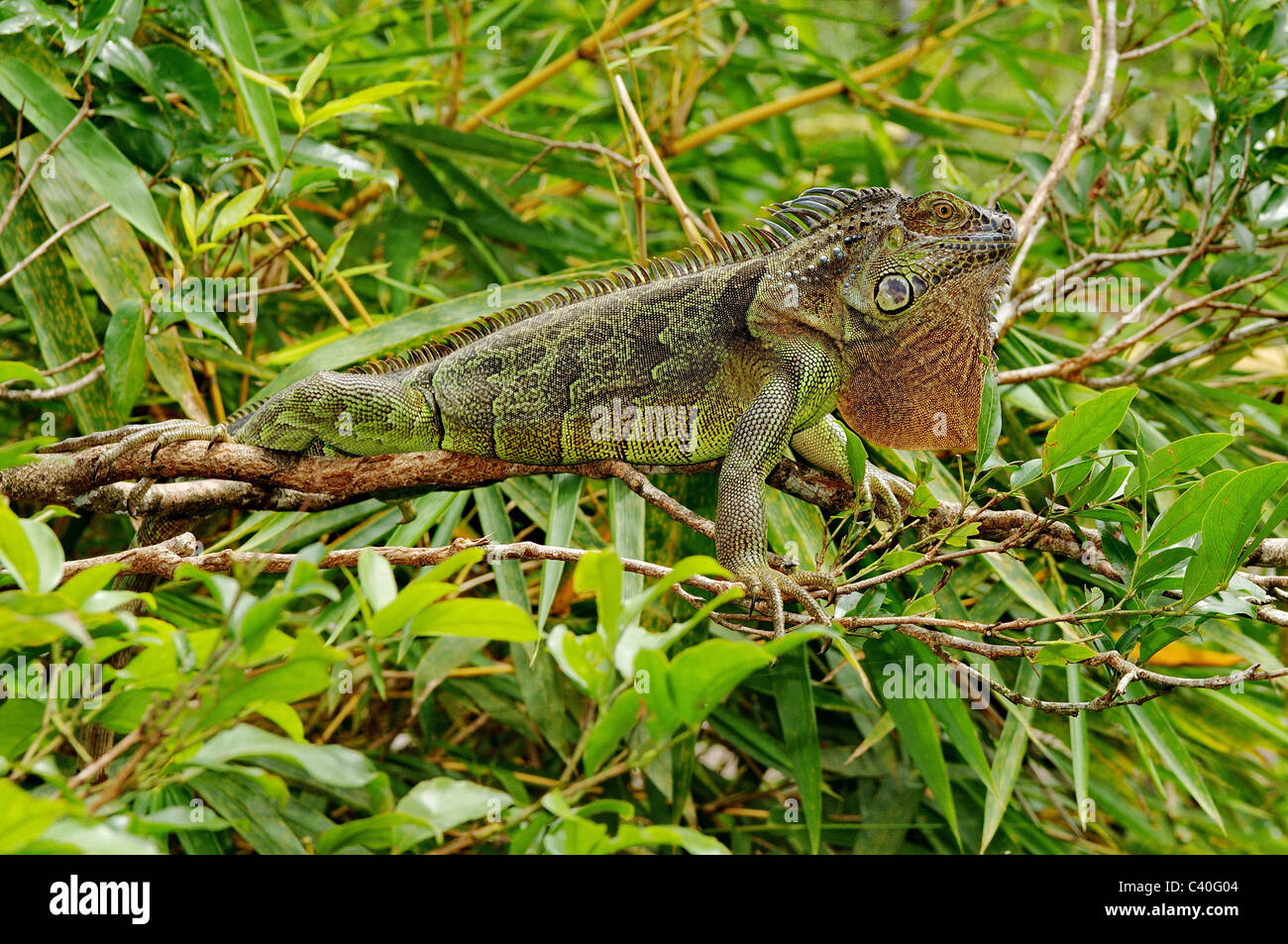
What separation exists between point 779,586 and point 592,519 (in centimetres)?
133

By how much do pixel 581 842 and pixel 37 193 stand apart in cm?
248

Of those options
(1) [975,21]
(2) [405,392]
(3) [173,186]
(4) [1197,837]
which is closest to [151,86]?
(3) [173,186]

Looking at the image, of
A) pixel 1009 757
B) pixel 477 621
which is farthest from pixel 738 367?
pixel 477 621

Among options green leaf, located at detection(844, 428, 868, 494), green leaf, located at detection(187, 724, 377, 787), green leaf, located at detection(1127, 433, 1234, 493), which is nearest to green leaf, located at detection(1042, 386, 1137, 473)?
green leaf, located at detection(1127, 433, 1234, 493)

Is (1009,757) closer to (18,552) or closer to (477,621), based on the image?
(477,621)

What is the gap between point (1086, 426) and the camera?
1.71 m

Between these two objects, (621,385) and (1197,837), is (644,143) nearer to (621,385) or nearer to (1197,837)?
(621,385)

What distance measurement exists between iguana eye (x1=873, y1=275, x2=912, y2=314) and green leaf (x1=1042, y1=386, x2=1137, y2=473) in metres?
0.86

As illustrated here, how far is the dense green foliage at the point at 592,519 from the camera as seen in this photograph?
1.22 metres

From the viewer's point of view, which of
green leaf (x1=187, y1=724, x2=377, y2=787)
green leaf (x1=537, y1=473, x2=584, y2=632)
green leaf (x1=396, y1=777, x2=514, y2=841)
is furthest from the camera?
green leaf (x1=537, y1=473, x2=584, y2=632)

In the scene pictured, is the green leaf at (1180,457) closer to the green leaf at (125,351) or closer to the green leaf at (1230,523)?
the green leaf at (1230,523)

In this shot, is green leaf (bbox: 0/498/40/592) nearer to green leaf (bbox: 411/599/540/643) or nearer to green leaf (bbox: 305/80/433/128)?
green leaf (bbox: 411/599/540/643)

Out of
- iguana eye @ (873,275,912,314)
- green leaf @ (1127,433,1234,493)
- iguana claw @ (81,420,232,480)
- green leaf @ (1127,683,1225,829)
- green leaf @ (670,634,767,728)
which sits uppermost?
iguana eye @ (873,275,912,314)

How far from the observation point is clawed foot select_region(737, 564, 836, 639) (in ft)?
6.29
